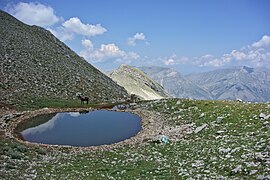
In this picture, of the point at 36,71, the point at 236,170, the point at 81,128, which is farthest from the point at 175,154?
the point at 36,71

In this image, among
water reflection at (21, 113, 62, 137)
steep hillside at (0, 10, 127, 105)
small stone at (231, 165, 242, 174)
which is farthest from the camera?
steep hillside at (0, 10, 127, 105)

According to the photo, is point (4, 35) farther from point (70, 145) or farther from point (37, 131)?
point (70, 145)

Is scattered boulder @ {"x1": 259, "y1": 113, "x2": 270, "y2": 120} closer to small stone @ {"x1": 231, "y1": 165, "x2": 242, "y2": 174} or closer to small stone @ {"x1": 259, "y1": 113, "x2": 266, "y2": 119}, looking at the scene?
small stone @ {"x1": 259, "y1": 113, "x2": 266, "y2": 119}

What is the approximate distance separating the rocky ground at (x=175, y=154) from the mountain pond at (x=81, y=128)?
2.67 m

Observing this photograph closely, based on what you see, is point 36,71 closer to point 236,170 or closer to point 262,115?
point 262,115

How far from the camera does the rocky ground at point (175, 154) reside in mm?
19359

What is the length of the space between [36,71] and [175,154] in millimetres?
55377

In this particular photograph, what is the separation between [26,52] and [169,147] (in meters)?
63.2

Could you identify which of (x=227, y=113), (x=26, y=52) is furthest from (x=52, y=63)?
(x=227, y=113)

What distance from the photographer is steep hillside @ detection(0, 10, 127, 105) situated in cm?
6150

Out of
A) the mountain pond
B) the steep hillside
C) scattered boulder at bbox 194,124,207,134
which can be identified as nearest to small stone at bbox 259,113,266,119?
scattered boulder at bbox 194,124,207,134

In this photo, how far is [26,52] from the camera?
80062mm

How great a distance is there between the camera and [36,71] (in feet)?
237

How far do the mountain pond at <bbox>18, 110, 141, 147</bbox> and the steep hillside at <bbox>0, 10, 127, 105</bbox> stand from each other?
43.1 ft
